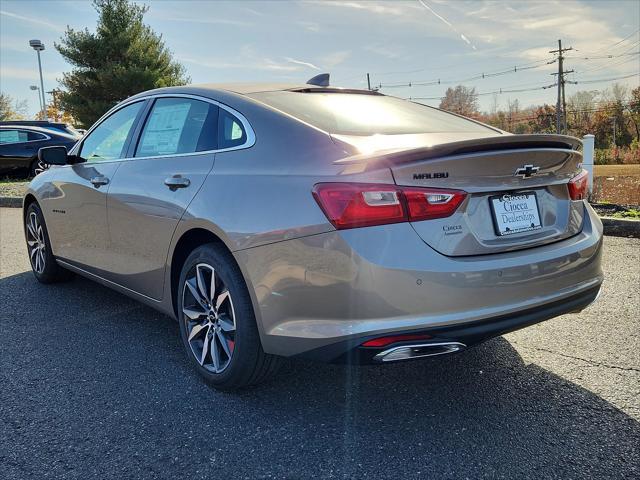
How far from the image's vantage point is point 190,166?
2.98 m

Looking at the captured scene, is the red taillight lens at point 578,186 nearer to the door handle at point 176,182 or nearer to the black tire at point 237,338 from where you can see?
the black tire at point 237,338

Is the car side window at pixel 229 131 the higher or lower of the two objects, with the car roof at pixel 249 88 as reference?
lower

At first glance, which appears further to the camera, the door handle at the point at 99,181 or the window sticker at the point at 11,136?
the window sticker at the point at 11,136

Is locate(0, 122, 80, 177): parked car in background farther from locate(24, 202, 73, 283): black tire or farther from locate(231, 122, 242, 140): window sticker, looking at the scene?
locate(231, 122, 242, 140): window sticker

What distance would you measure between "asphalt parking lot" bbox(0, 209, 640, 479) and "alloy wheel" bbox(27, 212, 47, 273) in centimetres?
133

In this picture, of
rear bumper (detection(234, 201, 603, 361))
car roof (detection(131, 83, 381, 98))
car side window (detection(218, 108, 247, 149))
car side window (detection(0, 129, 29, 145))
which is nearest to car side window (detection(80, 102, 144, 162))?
car roof (detection(131, 83, 381, 98))

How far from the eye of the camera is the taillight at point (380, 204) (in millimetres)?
2162

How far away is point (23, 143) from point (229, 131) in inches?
598

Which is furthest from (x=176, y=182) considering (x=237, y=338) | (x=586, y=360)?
(x=586, y=360)

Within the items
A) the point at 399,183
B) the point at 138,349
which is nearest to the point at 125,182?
the point at 138,349

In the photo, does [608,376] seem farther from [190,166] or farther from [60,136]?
[60,136]

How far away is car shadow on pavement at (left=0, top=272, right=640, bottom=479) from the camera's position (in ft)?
7.27

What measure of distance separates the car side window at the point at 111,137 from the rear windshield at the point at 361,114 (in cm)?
127

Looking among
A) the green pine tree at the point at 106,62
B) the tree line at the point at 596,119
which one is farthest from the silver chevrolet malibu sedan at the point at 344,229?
the tree line at the point at 596,119
